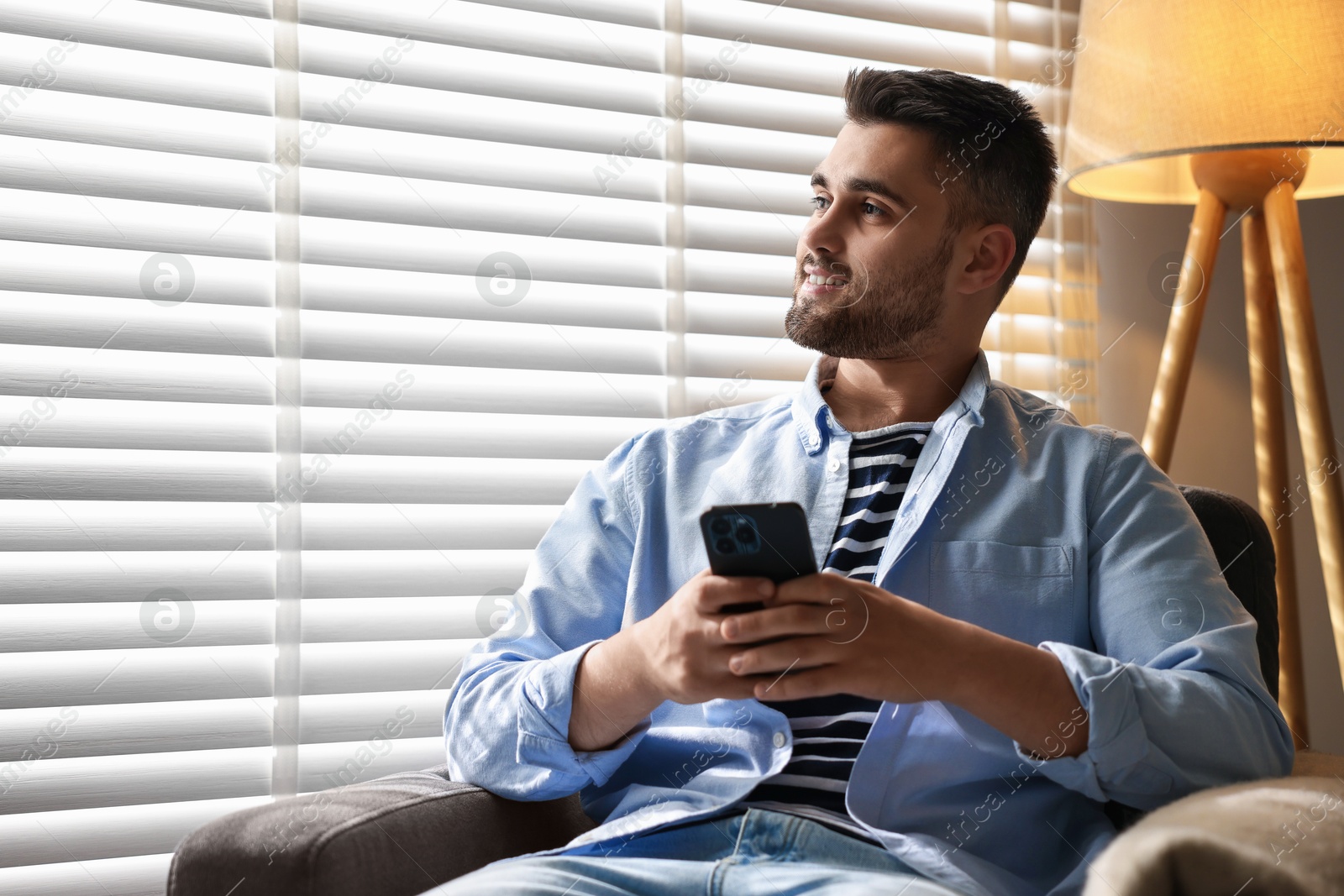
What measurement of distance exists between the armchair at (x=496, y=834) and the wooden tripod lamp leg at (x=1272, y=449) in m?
0.44

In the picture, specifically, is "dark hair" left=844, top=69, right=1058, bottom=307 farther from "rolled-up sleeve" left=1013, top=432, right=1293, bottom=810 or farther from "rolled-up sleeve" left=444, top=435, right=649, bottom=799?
"rolled-up sleeve" left=444, top=435, right=649, bottom=799

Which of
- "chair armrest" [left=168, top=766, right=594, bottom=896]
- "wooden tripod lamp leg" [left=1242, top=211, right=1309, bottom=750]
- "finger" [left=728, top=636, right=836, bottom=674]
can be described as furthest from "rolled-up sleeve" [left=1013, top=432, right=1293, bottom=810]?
"wooden tripod lamp leg" [left=1242, top=211, right=1309, bottom=750]

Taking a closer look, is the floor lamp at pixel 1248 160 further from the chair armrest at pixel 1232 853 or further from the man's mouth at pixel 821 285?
the chair armrest at pixel 1232 853

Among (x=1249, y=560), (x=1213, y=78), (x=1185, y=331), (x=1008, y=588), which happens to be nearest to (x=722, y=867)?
(x=1008, y=588)

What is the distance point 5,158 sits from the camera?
4.36ft

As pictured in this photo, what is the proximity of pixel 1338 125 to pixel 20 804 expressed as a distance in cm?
205

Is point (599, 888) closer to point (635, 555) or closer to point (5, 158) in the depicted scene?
point (635, 555)

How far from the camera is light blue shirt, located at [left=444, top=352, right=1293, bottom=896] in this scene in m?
Result: 1.03

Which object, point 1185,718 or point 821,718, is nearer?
point 1185,718

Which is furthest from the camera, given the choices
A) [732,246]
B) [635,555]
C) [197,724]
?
[732,246]

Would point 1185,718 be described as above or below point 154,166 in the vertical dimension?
below

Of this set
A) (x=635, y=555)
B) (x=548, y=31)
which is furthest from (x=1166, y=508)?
(x=548, y=31)

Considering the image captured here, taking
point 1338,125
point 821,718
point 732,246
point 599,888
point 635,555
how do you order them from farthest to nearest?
point 732,246 → point 1338,125 → point 635,555 → point 821,718 → point 599,888

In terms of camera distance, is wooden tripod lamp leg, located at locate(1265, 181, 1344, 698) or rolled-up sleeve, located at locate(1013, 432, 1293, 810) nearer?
rolled-up sleeve, located at locate(1013, 432, 1293, 810)
